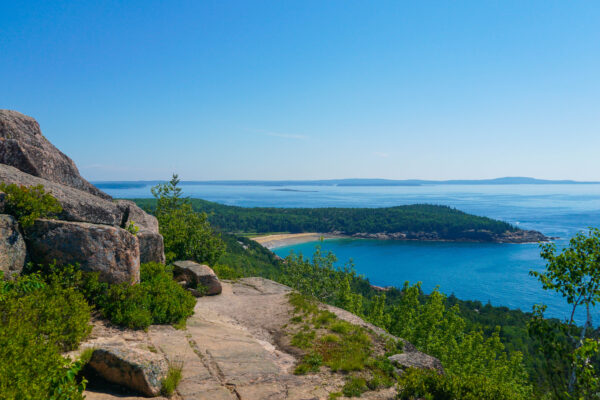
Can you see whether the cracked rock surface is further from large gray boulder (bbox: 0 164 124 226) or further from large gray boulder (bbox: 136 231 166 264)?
large gray boulder (bbox: 0 164 124 226)

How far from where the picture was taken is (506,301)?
7394 centimetres

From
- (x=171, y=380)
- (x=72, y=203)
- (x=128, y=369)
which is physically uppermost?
(x=72, y=203)

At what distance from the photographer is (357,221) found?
169125mm

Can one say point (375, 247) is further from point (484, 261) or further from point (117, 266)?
point (117, 266)

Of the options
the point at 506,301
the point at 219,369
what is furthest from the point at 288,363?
the point at 506,301

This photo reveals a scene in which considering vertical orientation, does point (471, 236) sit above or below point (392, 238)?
above

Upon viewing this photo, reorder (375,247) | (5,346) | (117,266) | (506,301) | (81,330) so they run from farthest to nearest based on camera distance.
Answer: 1. (375,247)
2. (506,301)
3. (117,266)
4. (81,330)
5. (5,346)

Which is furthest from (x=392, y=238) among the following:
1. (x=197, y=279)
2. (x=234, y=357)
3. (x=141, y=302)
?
(x=141, y=302)

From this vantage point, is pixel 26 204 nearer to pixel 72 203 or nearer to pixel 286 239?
pixel 72 203

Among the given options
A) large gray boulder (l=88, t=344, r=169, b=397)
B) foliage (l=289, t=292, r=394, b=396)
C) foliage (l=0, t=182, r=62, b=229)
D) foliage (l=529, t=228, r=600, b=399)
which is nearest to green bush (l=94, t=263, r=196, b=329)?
foliage (l=0, t=182, r=62, b=229)

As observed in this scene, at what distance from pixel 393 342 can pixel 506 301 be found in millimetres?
77991

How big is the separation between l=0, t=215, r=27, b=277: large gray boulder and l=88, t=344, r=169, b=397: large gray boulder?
3669 millimetres

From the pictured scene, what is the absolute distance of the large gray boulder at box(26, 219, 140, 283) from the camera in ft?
29.7

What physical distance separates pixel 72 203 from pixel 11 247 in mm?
2200
